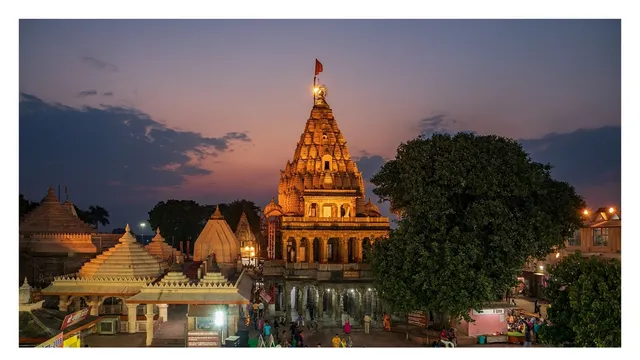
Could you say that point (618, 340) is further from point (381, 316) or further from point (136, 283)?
point (136, 283)

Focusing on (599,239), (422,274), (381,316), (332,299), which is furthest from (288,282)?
(599,239)

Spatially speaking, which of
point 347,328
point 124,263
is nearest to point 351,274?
point 347,328

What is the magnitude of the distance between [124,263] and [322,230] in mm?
A: 14077

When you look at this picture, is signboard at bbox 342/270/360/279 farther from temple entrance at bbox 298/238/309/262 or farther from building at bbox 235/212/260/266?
building at bbox 235/212/260/266

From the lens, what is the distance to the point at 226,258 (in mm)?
33812

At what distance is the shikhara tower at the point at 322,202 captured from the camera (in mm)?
36188

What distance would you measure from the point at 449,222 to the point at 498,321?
4.35 m

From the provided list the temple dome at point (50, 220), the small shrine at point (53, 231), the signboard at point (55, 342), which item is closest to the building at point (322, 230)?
the small shrine at point (53, 231)

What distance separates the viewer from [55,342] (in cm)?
1762

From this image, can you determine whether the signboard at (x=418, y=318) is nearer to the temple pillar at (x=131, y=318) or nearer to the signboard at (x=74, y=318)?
the temple pillar at (x=131, y=318)

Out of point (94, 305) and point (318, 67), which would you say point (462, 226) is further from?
point (318, 67)

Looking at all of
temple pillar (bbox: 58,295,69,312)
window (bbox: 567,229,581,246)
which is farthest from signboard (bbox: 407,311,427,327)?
temple pillar (bbox: 58,295,69,312)

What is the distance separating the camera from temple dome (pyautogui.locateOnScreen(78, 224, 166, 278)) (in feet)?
79.4

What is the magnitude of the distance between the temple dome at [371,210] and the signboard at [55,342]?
28.2 metres
